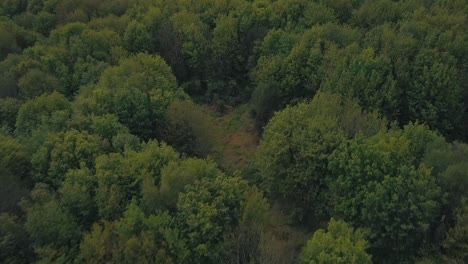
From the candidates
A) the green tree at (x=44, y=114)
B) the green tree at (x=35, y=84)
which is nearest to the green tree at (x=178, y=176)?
the green tree at (x=44, y=114)

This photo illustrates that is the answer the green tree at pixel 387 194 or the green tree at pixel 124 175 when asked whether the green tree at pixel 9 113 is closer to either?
the green tree at pixel 124 175

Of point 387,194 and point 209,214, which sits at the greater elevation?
point 387,194

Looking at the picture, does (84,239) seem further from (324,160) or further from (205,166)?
(324,160)

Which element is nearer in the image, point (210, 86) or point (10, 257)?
point (10, 257)

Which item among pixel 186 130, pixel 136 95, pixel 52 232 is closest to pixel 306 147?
pixel 186 130

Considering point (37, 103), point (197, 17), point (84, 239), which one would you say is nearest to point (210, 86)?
point (197, 17)

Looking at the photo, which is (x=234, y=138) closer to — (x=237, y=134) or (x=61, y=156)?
(x=237, y=134)

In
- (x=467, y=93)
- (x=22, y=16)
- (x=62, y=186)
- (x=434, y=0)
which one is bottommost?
(x=22, y=16)
